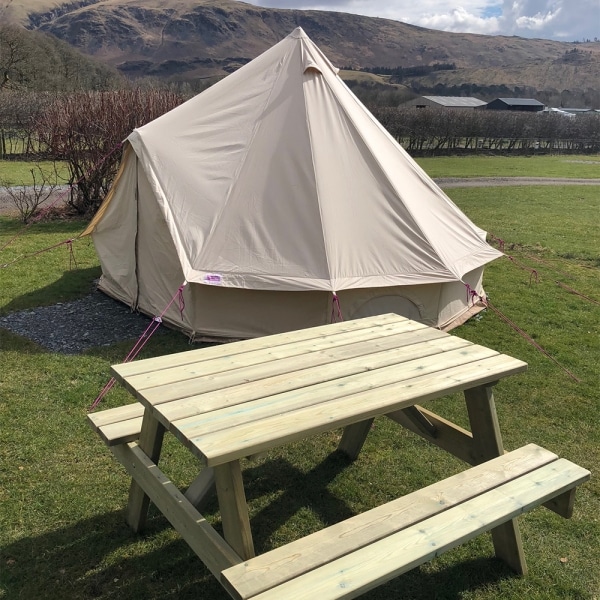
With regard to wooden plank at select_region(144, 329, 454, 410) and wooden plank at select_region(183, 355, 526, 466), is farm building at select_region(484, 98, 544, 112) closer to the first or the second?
wooden plank at select_region(144, 329, 454, 410)

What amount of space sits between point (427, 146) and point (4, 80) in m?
24.9

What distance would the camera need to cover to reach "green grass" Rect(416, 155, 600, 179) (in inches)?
978

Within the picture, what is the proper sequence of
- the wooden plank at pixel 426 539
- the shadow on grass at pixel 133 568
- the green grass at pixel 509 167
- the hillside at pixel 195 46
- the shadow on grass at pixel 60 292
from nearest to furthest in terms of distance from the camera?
1. the wooden plank at pixel 426 539
2. the shadow on grass at pixel 133 568
3. the shadow on grass at pixel 60 292
4. the green grass at pixel 509 167
5. the hillside at pixel 195 46

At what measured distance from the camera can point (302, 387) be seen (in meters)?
2.53

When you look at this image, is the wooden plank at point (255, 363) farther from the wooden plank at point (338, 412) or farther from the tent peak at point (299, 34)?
the tent peak at point (299, 34)

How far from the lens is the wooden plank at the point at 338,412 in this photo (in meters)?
2.03

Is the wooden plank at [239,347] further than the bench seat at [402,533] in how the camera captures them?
Yes

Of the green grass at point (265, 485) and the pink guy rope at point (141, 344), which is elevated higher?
the pink guy rope at point (141, 344)

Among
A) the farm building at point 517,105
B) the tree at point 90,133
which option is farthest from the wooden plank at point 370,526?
the farm building at point 517,105

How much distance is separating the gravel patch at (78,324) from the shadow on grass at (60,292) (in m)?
0.18

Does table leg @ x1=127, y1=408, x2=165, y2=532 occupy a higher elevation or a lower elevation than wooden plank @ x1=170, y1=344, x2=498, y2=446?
lower

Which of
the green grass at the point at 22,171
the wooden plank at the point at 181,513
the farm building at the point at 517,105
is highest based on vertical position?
the farm building at the point at 517,105

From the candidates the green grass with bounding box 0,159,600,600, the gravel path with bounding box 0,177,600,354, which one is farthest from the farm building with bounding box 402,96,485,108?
the green grass with bounding box 0,159,600,600

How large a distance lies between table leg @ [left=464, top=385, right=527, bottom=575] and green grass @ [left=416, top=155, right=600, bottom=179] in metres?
20.9
